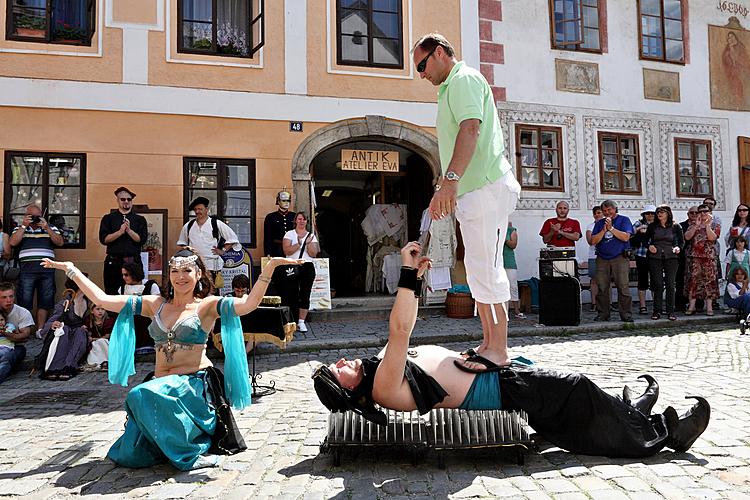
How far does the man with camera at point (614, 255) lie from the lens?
923cm

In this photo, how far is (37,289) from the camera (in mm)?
8906

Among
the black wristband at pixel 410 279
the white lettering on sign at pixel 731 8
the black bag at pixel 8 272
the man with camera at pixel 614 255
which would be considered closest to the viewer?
the black wristband at pixel 410 279

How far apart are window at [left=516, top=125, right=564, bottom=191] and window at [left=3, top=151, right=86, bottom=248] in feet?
26.5

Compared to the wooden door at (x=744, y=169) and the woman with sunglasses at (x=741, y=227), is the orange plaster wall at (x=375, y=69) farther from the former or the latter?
the wooden door at (x=744, y=169)

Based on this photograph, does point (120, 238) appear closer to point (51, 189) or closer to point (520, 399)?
point (51, 189)

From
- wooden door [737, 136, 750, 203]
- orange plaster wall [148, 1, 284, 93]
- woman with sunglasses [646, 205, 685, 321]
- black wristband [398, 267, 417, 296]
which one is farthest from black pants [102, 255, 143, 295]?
wooden door [737, 136, 750, 203]

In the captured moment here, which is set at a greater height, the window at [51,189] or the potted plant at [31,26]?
the potted plant at [31,26]

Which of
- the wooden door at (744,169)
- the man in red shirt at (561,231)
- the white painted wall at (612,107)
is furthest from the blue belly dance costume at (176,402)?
the wooden door at (744,169)

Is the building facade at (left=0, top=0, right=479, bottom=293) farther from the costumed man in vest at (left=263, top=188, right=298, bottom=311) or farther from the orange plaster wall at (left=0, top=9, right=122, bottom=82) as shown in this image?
the costumed man in vest at (left=263, top=188, right=298, bottom=311)

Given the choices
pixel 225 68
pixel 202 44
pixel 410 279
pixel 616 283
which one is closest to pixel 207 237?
pixel 225 68

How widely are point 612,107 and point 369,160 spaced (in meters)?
5.42

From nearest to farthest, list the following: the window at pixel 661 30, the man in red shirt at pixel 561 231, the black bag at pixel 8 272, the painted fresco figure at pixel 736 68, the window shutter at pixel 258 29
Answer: the black bag at pixel 8 272
the window shutter at pixel 258 29
the man in red shirt at pixel 561 231
the window at pixel 661 30
the painted fresco figure at pixel 736 68

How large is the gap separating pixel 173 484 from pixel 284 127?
835 cm

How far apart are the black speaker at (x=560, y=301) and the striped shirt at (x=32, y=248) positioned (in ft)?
24.4
